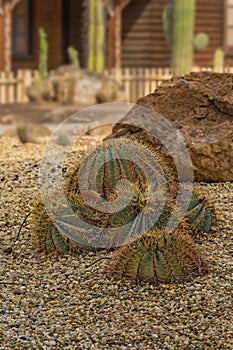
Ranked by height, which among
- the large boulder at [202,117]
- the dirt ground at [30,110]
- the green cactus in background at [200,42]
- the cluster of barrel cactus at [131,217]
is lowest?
the dirt ground at [30,110]

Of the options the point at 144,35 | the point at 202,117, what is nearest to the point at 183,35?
the point at 144,35

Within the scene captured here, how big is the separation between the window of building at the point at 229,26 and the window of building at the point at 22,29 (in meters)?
4.70

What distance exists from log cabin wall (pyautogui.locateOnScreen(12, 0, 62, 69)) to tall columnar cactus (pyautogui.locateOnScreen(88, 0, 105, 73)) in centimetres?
315

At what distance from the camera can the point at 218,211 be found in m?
5.44

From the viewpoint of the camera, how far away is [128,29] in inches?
746

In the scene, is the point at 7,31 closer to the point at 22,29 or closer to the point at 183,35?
the point at 22,29

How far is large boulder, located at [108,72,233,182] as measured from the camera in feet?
19.7

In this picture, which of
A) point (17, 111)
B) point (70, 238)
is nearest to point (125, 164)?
point (70, 238)

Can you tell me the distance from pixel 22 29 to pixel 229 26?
196 inches

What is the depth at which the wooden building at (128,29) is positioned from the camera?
61.8 ft

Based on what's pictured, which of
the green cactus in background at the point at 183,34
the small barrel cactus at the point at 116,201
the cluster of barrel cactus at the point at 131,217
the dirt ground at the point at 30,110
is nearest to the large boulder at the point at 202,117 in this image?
the cluster of barrel cactus at the point at 131,217

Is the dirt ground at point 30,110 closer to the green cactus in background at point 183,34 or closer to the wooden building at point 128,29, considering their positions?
the green cactus in background at point 183,34

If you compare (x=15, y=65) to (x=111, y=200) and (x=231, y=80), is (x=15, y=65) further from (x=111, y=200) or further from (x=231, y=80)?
(x=111, y=200)

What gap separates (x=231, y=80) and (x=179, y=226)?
1981mm
